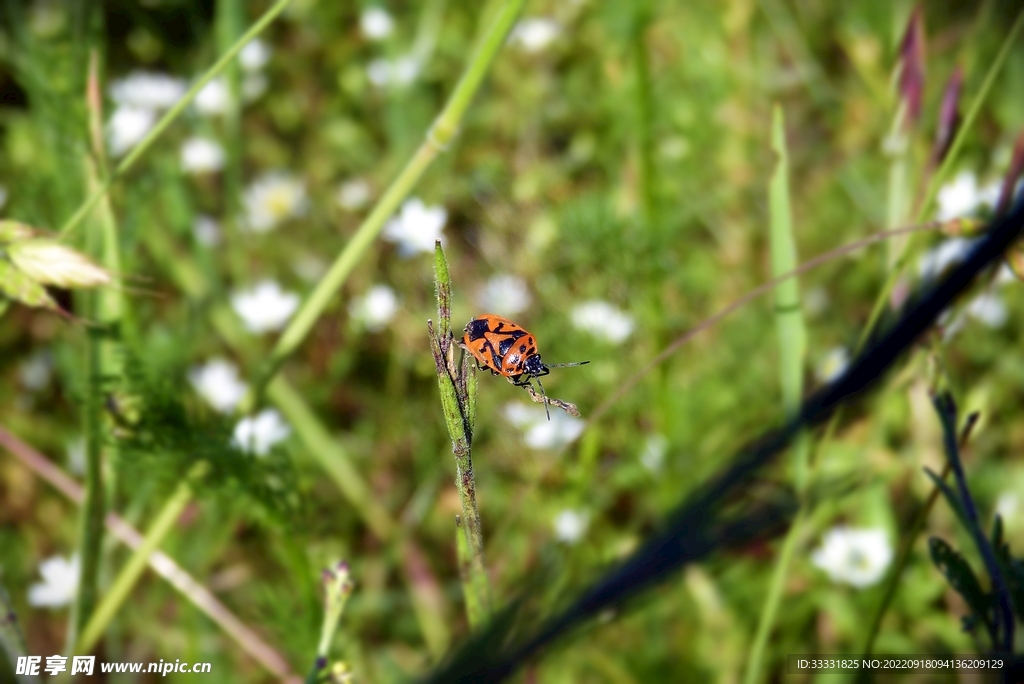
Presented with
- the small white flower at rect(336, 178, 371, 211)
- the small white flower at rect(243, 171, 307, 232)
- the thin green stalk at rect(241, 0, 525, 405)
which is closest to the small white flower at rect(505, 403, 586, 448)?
the thin green stalk at rect(241, 0, 525, 405)

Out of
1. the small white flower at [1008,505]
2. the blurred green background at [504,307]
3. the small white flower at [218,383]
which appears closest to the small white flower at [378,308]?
the blurred green background at [504,307]

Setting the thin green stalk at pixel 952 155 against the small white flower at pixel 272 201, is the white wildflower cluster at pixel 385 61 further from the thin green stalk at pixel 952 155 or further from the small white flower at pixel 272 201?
the thin green stalk at pixel 952 155

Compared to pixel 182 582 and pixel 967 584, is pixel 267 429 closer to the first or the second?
pixel 182 582

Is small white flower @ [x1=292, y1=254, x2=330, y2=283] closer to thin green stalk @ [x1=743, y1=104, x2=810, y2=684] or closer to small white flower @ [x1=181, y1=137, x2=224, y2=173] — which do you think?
small white flower @ [x1=181, y1=137, x2=224, y2=173]

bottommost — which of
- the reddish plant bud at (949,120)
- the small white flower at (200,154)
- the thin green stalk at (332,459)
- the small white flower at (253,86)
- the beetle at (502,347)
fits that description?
the beetle at (502,347)

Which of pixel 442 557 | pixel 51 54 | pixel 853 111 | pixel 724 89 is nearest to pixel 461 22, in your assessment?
pixel 724 89

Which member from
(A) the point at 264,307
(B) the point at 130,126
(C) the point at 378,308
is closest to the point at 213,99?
(B) the point at 130,126

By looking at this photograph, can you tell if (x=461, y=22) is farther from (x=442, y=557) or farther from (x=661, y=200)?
(x=442, y=557)
